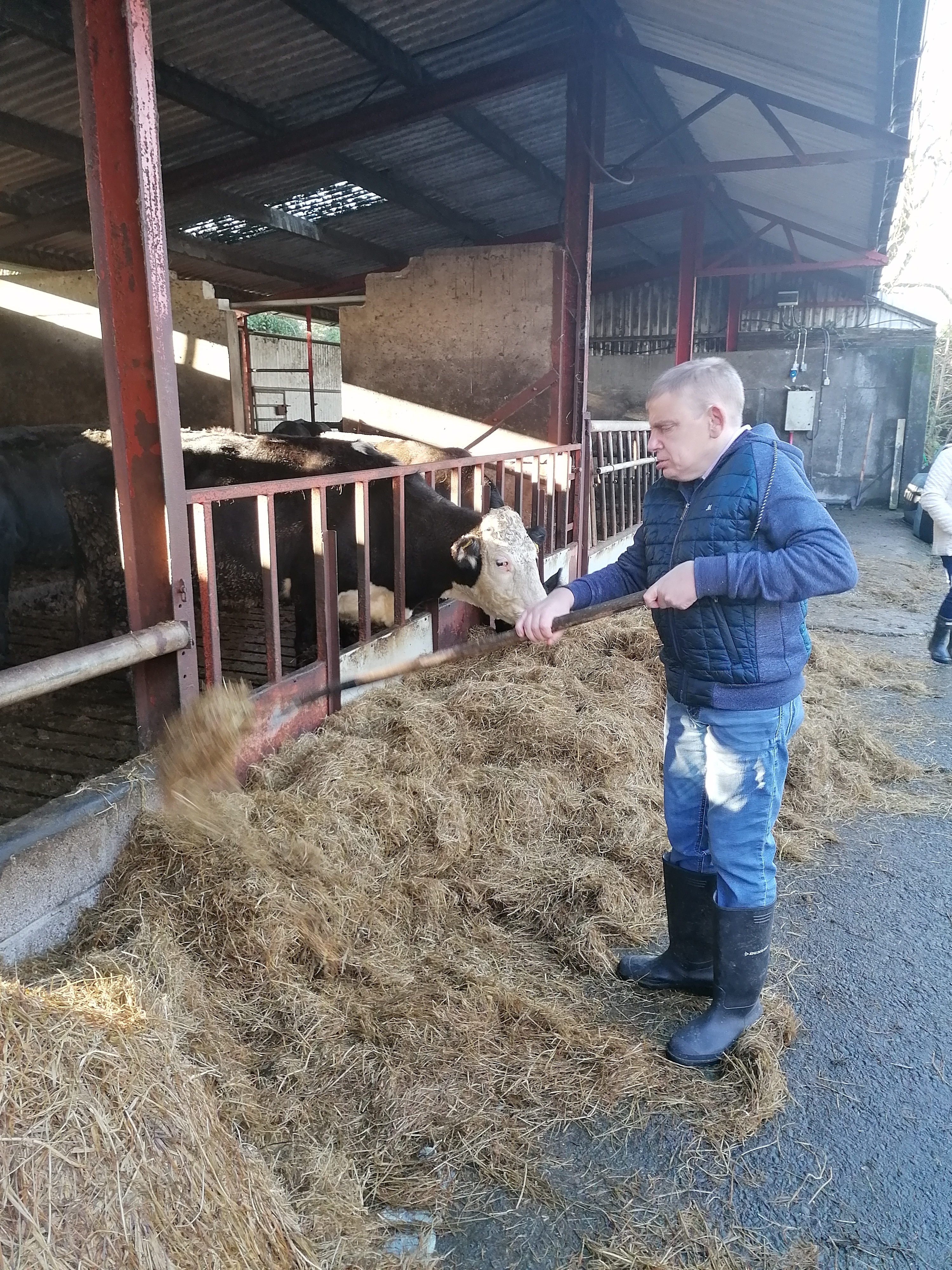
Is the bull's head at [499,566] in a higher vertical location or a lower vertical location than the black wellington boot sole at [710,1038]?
higher

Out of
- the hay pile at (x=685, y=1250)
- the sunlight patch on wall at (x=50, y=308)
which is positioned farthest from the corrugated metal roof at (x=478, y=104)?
the hay pile at (x=685, y=1250)

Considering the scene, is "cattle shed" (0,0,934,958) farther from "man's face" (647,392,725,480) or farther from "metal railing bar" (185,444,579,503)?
"man's face" (647,392,725,480)

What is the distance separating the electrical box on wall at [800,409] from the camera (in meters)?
16.8

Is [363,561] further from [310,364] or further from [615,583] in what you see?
[310,364]

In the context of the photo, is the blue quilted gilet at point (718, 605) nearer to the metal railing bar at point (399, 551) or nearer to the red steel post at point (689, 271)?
the metal railing bar at point (399, 551)

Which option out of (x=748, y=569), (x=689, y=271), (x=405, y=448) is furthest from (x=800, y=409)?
(x=748, y=569)

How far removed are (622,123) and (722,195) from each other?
3.61 metres

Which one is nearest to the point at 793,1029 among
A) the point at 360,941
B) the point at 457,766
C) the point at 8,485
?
the point at 360,941

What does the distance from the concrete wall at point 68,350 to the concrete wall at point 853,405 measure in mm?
9739

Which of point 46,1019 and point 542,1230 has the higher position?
point 46,1019

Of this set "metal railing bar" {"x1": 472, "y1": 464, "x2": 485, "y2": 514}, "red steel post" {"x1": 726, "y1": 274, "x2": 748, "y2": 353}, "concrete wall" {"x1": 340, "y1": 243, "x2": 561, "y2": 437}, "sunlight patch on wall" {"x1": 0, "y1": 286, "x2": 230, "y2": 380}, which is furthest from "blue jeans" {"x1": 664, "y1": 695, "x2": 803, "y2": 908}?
"red steel post" {"x1": 726, "y1": 274, "x2": 748, "y2": 353}

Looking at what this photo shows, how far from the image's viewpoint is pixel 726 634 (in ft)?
7.26

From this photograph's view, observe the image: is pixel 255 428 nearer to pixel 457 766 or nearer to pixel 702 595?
pixel 457 766

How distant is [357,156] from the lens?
8398 mm
